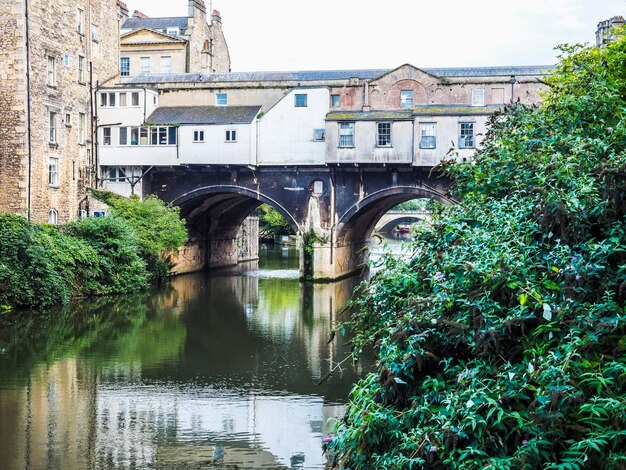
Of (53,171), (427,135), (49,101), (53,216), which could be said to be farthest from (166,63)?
(427,135)

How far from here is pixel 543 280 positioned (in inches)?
307

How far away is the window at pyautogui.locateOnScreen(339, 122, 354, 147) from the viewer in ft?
123

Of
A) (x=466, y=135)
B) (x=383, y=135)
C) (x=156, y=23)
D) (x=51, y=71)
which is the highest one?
(x=156, y=23)

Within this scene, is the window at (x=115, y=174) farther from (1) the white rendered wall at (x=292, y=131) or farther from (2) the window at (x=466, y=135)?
(2) the window at (x=466, y=135)

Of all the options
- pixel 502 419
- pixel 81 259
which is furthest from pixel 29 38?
pixel 502 419

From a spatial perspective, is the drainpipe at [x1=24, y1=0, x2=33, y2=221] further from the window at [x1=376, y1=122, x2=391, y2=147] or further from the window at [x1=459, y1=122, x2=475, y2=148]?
the window at [x1=459, y1=122, x2=475, y2=148]

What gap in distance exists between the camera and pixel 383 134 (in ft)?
122

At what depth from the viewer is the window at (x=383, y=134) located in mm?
37031

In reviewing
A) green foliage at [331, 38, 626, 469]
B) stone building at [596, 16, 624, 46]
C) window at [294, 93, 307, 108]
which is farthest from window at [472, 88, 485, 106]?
green foliage at [331, 38, 626, 469]

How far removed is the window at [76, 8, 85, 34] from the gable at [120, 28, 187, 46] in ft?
49.3

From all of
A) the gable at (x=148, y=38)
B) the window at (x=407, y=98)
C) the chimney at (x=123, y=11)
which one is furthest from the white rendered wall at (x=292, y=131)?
the chimney at (x=123, y=11)

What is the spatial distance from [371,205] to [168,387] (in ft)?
80.1

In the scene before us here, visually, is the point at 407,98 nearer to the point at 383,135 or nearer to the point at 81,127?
the point at 383,135

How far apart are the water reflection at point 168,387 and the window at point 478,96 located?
1338 centimetres
